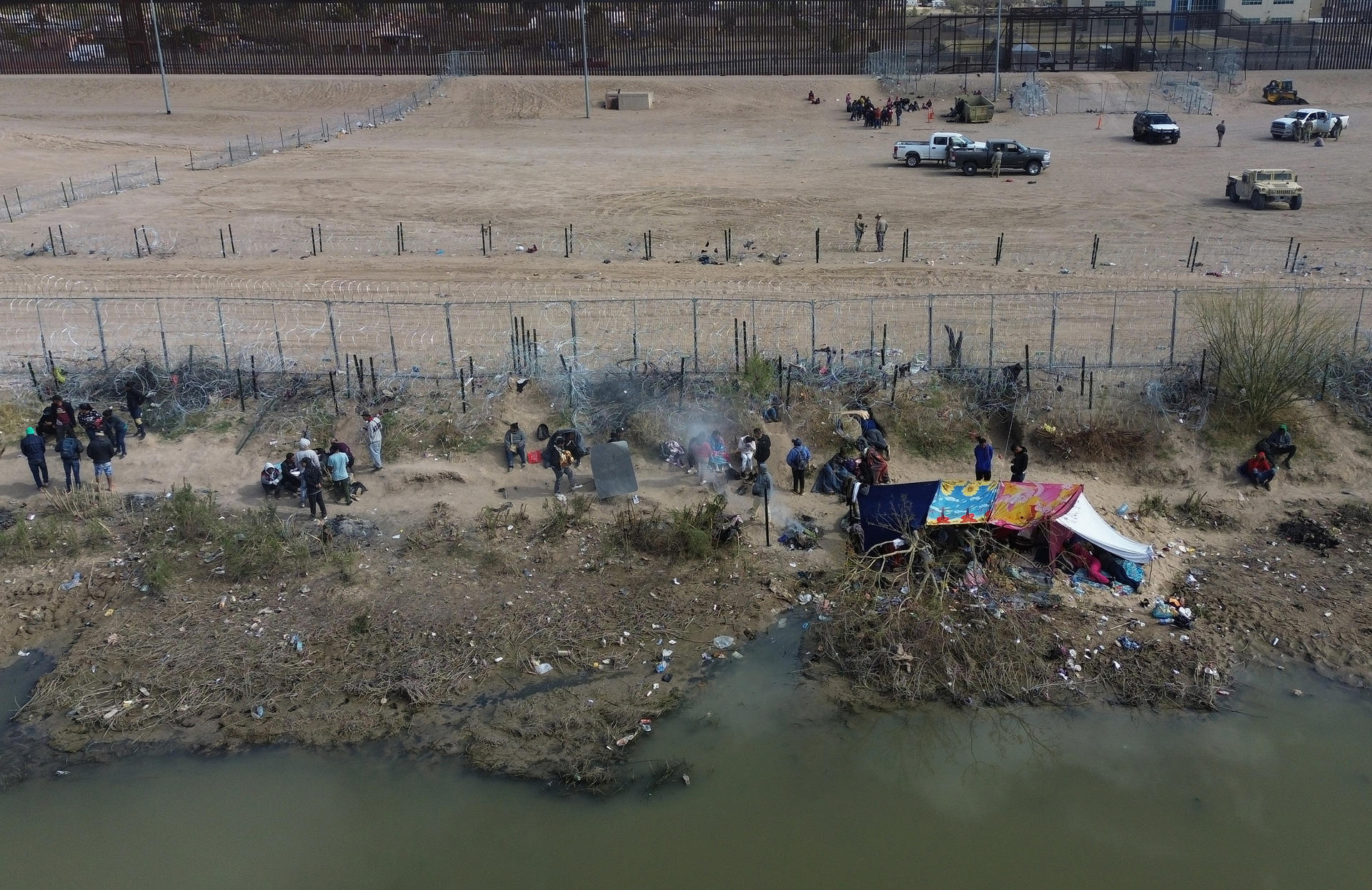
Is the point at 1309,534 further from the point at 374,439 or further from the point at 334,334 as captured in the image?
the point at 334,334

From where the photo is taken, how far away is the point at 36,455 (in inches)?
706

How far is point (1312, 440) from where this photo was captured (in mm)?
19062

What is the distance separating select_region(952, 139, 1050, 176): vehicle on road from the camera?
3669 centimetres

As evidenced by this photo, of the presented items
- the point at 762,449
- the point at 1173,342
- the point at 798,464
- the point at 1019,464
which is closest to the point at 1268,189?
the point at 1173,342

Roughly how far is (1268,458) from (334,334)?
1646 cm

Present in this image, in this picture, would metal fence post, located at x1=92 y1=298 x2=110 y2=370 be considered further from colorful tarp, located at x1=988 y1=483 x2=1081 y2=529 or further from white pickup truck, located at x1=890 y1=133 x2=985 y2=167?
white pickup truck, located at x1=890 y1=133 x2=985 y2=167

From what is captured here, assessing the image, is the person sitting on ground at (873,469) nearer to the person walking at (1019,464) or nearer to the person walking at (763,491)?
the person walking at (763,491)

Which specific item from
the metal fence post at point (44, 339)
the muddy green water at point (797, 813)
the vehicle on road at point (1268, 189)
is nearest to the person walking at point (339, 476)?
the muddy green water at point (797, 813)

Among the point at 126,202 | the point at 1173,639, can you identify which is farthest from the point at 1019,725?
the point at 126,202

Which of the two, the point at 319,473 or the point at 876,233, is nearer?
the point at 319,473

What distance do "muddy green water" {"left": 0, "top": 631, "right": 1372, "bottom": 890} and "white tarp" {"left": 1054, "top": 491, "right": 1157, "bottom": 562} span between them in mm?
2455

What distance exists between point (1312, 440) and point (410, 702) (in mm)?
15318

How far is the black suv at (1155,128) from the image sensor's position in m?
40.9

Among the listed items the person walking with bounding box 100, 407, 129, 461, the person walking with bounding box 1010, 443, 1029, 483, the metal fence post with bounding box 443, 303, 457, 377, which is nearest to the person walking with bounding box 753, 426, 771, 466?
the person walking with bounding box 1010, 443, 1029, 483
